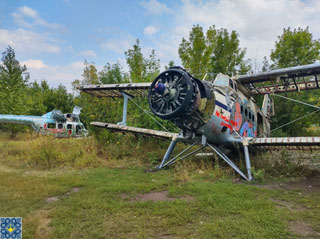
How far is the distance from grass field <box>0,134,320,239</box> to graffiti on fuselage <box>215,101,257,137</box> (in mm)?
1573

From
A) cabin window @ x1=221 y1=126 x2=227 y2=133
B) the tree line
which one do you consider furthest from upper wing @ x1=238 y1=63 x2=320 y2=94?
the tree line

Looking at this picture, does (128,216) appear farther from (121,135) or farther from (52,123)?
(52,123)

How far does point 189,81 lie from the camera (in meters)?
5.73

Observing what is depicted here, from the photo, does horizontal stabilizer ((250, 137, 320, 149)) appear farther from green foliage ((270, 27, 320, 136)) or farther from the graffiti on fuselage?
green foliage ((270, 27, 320, 136))

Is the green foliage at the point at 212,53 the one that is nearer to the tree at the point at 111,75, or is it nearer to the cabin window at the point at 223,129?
the tree at the point at 111,75

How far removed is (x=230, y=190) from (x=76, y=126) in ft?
64.7

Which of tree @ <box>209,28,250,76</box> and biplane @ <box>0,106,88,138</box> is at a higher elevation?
tree @ <box>209,28,250,76</box>

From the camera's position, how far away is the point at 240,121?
7949 millimetres

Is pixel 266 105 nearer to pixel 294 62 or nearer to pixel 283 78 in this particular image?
pixel 283 78

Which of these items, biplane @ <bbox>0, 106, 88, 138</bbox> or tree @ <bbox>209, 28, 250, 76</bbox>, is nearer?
biplane @ <bbox>0, 106, 88, 138</bbox>

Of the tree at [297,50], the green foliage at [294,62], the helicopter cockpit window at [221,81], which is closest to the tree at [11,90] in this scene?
the helicopter cockpit window at [221,81]

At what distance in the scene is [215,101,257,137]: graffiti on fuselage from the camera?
281 inches

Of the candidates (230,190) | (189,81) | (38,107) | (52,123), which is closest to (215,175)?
(230,190)

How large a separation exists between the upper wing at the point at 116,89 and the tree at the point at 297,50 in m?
18.8
